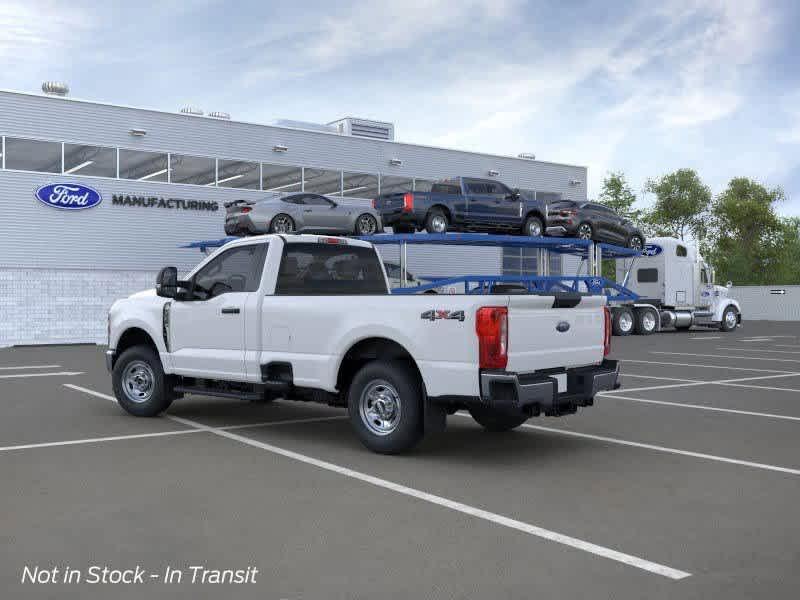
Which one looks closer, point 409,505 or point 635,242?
point 409,505

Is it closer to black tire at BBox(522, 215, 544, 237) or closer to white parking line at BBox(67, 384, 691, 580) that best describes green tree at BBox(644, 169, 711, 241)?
black tire at BBox(522, 215, 544, 237)

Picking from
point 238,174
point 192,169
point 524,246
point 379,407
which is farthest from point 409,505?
point 238,174

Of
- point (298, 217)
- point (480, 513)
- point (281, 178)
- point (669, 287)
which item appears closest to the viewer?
point (480, 513)

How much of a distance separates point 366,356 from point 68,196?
23653 mm

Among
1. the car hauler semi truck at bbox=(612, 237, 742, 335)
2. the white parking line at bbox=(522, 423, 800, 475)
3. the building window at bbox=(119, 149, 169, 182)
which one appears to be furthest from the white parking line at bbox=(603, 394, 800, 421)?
the building window at bbox=(119, 149, 169, 182)

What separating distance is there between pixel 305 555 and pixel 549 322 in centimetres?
335

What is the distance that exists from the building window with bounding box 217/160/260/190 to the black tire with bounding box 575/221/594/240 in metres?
12.2

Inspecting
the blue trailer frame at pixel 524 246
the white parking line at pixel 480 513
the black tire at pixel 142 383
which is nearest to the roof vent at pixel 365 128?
the blue trailer frame at pixel 524 246

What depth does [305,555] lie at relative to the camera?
454 centimetres

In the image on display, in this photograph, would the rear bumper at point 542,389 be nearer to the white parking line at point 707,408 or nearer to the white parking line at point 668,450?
the white parking line at point 668,450

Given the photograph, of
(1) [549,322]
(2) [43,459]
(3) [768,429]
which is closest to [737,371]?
(3) [768,429]

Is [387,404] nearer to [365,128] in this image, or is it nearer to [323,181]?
[323,181]

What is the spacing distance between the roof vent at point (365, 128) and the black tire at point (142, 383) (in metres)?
26.4

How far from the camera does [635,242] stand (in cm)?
3066
